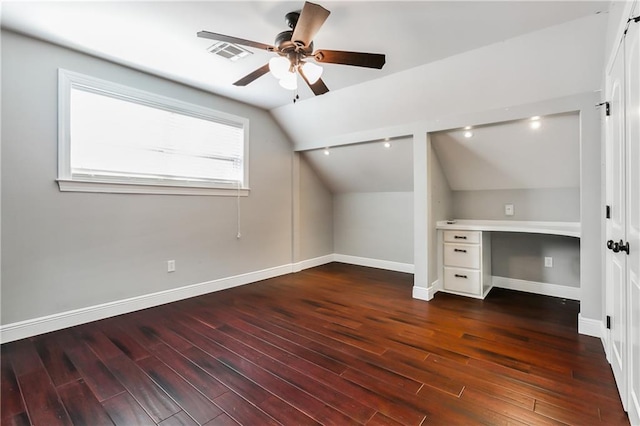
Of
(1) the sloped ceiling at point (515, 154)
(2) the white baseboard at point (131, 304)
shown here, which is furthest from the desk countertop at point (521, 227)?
(2) the white baseboard at point (131, 304)

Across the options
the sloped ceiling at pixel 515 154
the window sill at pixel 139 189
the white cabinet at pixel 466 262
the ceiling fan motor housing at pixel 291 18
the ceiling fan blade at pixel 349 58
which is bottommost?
the white cabinet at pixel 466 262

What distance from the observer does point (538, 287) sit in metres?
3.48

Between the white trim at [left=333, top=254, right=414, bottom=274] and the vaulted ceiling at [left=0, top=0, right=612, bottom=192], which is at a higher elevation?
the vaulted ceiling at [left=0, top=0, right=612, bottom=192]

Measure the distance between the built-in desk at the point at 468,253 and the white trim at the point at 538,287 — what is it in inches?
7.5

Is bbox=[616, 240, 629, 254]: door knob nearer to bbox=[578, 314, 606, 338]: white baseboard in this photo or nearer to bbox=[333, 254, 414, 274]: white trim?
bbox=[578, 314, 606, 338]: white baseboard

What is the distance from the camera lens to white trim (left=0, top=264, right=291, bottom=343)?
7.85 ft

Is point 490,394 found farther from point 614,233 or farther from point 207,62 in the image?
point 207,62

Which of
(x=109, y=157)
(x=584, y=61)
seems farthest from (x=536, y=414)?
(x=109, y=157)

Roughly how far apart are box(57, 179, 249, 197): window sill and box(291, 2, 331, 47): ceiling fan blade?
2.22 metres

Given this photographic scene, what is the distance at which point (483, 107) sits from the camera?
292cm

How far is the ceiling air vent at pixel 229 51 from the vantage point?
249 cm

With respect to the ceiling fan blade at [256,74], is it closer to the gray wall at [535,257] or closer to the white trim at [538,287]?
the gray wall at [535,257]

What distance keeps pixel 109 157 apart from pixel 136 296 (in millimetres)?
1437

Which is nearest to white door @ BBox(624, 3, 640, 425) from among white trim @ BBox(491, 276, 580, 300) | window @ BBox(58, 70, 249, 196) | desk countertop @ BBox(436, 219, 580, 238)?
desk countertop @ BBox(436, 219, 580, 238)
